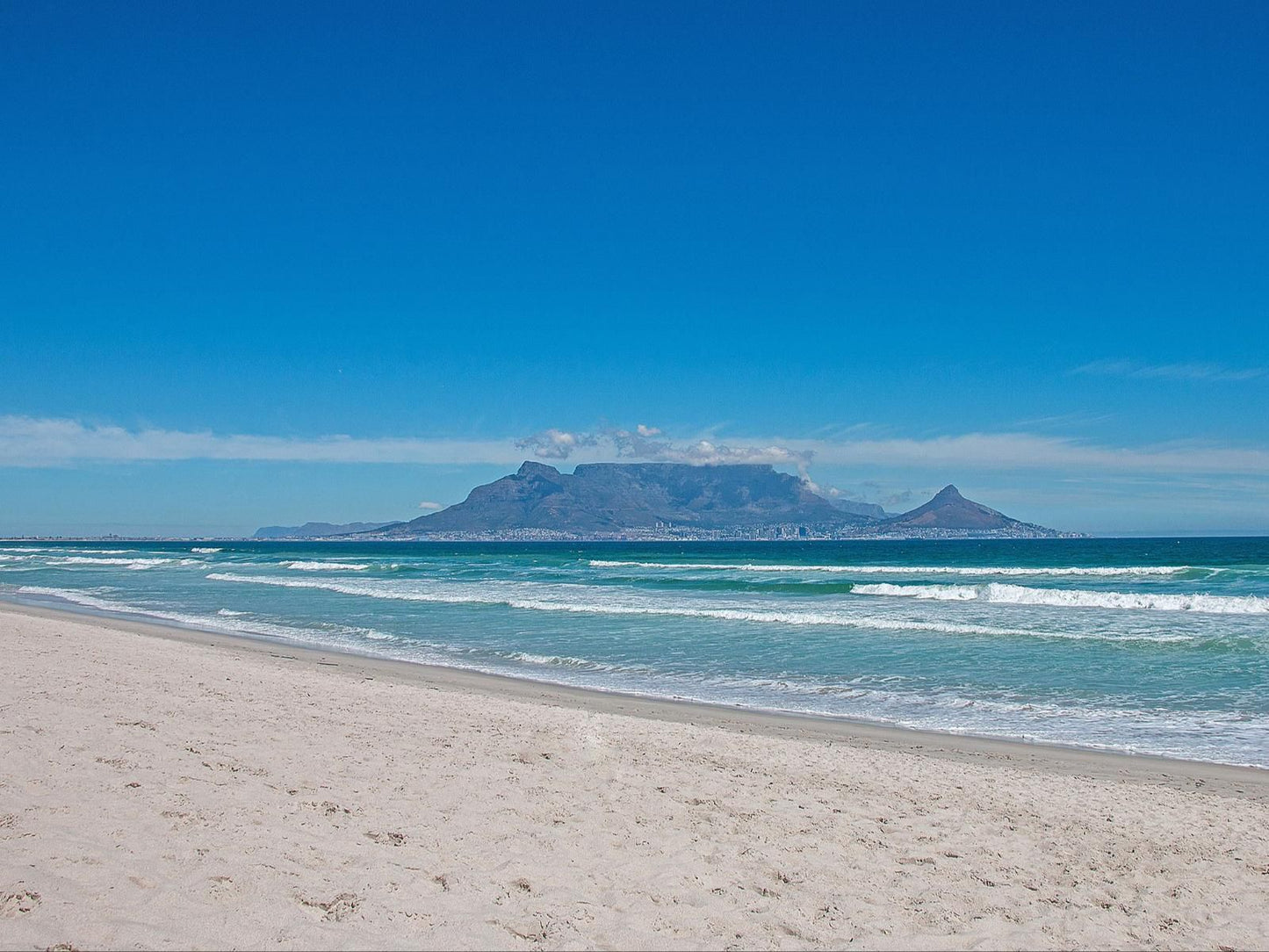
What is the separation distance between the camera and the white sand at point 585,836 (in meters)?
4.38

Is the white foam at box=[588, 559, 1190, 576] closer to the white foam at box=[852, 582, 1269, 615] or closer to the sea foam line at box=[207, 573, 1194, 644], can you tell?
the white foam at box=[852, 582, 1269, 615]

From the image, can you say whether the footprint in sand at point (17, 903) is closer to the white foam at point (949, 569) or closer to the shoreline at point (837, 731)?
the shoreline at point (837, 731)

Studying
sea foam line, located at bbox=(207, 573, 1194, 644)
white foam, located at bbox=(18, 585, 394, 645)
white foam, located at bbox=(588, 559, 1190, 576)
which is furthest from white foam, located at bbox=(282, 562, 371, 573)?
white foam, located at bbox=(18, 585, 394, 645)

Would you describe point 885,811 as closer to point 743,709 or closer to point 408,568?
point 743,709

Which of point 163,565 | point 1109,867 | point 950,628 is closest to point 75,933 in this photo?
point 1109,867

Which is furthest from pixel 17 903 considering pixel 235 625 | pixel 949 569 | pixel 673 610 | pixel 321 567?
pixel 321 567

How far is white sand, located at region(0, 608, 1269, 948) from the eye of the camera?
4383 millimetres

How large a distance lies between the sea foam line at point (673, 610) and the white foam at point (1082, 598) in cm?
724

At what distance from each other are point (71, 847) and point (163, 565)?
62560 mm

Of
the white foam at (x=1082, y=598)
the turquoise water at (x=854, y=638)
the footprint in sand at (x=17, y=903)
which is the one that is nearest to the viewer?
the footprint in sand at (x=17, y=903)

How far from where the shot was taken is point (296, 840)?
5.30 meters

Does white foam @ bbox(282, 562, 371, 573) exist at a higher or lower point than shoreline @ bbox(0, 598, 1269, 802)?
lower

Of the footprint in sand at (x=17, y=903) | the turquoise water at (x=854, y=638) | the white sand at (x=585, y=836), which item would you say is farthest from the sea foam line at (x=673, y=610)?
the footprint in sand at (x=17, y=903)

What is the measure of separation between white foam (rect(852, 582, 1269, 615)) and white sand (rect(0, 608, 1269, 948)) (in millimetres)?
19120
